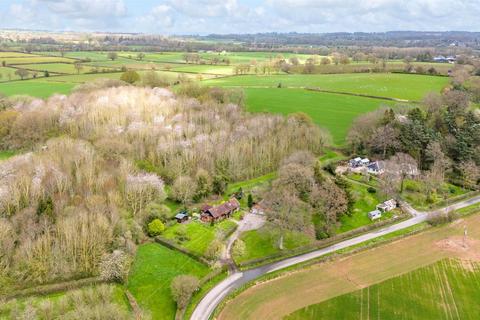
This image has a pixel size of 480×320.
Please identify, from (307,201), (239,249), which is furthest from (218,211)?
(307,201)

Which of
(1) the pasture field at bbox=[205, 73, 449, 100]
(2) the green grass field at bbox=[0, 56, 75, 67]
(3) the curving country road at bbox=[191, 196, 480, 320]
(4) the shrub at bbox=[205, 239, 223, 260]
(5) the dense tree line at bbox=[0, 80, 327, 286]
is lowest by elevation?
(3) the curving country road at bbox=[191, 196, 480, 320]

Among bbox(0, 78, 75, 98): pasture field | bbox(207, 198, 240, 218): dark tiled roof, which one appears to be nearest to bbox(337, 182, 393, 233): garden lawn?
bbox(207, 198, 240, 218): dark tiled roof

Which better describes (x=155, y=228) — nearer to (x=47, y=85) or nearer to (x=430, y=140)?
(x=430, y=140)

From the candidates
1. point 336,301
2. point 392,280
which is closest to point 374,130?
point 392,280

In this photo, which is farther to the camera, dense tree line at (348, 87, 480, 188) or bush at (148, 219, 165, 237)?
dense tree line at (348, 87, 480, 188)

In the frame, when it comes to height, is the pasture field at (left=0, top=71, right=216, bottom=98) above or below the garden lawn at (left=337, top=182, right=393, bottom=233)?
above

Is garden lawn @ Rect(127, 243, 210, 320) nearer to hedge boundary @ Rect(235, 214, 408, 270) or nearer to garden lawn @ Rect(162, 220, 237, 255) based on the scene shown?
garden lawn @ Rect(162, 220, 237, 255)

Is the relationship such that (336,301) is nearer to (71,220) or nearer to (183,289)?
→ (183,289)
